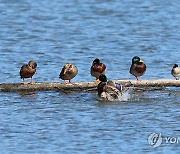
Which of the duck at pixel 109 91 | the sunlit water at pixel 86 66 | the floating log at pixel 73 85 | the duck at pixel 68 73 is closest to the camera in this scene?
the sunlit water at pixel 86 66

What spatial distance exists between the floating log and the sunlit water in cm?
12

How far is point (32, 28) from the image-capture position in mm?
29141

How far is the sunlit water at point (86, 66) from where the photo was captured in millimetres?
14406

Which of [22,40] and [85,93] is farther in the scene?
[22,40]

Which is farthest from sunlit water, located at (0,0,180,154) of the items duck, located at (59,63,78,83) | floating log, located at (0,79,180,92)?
duck, located at (59,63,78,83)

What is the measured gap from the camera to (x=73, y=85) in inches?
701

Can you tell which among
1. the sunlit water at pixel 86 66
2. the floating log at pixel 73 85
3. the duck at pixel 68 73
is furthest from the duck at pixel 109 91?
the duck at pixel 68 73

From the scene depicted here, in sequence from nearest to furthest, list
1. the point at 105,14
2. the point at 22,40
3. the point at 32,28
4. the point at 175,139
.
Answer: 1. the point at 175,139
2. the point at 22,40
3. the point at 32,28
4. the point at 105,14

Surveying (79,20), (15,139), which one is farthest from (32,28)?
(15,139)

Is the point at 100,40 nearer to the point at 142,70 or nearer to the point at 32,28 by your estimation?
the point at 32,28

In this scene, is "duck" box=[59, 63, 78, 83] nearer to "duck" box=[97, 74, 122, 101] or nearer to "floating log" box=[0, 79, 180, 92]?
"floating log" box=[0, 79, 180, 92]

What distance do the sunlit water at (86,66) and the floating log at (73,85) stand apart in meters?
0.12

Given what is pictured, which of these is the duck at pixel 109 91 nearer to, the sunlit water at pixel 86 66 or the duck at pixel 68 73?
the sunlit water at pixel 86 66

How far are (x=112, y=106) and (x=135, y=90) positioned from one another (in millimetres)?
1178
